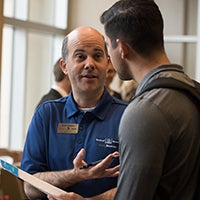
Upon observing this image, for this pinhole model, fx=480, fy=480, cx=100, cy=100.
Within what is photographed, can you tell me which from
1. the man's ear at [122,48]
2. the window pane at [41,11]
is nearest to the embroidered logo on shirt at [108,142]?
the man's ear at [122,48]

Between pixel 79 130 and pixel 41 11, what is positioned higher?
pixel 41 11

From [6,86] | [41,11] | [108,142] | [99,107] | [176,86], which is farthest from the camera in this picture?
[41,11]

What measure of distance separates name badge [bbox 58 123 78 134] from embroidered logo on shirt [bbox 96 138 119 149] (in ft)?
0.43

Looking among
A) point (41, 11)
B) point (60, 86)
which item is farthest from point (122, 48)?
point (41, 11)

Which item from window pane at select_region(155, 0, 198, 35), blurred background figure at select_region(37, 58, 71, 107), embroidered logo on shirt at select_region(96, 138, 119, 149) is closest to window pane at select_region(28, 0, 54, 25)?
window pane at select_region(155, 0, 198, 35)

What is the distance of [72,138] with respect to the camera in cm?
210

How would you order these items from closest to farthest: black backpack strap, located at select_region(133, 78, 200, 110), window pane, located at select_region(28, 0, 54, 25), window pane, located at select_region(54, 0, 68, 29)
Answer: black backpack strap, located at select_region(133, 78, 200, 110) → window pane, located at select_region(28, 0, 54, 25) → window pane, located at select_region(54, 0, 68, 29)

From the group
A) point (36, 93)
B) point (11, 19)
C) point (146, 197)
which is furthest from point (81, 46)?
point (36, 93)

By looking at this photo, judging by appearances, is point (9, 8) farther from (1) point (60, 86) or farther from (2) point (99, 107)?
(2) point (99, 107)

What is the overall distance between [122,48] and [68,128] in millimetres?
676

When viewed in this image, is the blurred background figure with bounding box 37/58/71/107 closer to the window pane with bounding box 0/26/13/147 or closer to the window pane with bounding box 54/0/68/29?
the window pane with bounding box 0/26/13/147

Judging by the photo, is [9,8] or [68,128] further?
[9,8]

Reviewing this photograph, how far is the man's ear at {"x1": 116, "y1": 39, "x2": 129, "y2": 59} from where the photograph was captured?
5.06ft

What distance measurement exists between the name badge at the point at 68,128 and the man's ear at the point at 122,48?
635mm
